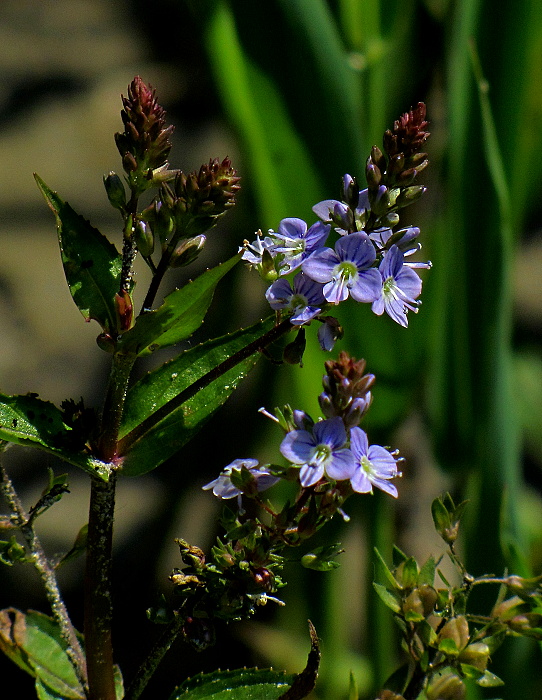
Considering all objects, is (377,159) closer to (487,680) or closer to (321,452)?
(321,452)

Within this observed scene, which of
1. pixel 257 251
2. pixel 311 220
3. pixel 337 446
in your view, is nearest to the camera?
pixel 337 446

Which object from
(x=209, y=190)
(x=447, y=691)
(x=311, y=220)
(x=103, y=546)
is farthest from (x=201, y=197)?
(x=311, y=220)

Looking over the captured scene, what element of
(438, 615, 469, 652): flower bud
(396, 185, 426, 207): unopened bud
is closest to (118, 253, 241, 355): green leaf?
(396, 185, 426, 207): unopened bud

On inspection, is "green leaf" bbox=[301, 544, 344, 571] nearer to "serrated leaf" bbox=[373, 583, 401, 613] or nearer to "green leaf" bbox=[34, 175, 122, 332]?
"serrated leaf" bbox=[373, 583, 401, 613]

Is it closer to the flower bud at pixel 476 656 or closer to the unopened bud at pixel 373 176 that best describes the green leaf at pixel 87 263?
the unopened bud at pixel 373 176

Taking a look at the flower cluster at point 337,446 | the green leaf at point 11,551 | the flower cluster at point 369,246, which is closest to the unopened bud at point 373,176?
the flower cluster at point 369,246

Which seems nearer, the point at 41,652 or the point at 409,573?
the point at 409,573
